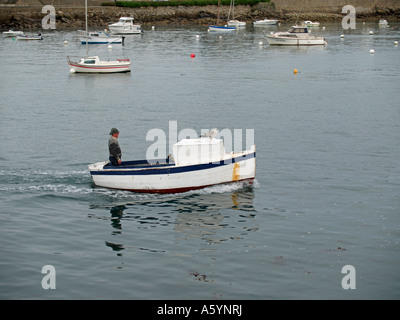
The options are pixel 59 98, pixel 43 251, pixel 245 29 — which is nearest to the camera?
pixel 43 251

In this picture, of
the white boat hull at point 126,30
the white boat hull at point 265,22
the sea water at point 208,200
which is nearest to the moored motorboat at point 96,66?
the sea water at point 208,200

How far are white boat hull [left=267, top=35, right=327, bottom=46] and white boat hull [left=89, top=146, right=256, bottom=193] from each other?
75.8 metres

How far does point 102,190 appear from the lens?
29234 millimetres

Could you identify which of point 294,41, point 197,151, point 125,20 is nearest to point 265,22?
point 125,20

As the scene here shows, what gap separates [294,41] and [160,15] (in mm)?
51200

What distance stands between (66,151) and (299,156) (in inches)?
552

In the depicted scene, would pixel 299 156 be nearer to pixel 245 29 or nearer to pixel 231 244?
pixel 231 244

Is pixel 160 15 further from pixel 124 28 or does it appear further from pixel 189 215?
pixel 189 215

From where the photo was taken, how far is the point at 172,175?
93.5 ft

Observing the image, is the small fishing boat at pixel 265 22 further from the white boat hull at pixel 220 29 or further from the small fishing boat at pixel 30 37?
the small fishing boat at pixel 30 37

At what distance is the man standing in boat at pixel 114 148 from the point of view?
28078mm

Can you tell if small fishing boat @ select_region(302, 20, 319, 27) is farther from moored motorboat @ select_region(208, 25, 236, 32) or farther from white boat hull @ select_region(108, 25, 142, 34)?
white boat hull @ select_region(108, 25, 142, 34)

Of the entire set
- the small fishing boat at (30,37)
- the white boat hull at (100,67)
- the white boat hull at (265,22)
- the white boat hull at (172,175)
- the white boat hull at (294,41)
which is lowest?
the white boat hull at (172,175)
